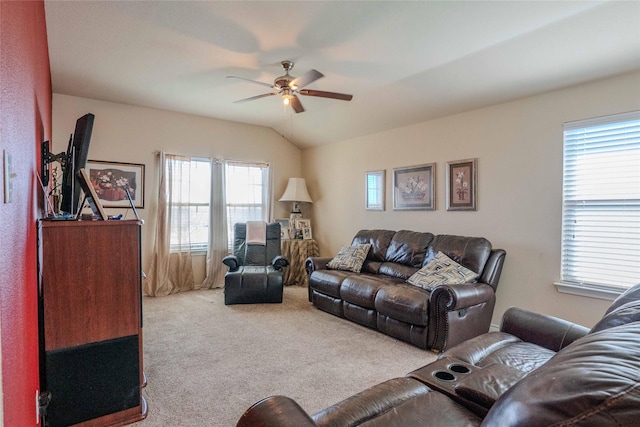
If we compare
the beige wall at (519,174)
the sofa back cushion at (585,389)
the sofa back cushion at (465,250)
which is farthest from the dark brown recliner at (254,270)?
the sofa back cushion at (585,389)

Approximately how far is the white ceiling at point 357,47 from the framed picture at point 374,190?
105 cm

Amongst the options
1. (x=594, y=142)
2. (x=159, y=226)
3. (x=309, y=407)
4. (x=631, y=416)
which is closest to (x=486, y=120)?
(x=594, y=142)

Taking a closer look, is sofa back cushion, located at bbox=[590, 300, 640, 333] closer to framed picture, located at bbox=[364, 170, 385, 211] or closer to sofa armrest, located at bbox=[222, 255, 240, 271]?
framed picture, located at bbox=[364, 170, 385, 211]

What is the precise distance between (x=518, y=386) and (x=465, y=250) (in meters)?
2.87

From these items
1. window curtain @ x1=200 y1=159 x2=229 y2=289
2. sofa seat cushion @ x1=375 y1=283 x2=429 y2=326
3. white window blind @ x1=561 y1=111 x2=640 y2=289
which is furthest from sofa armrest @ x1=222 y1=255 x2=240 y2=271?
white window blind @ x1=561 y1=111 x2=640 y2=289

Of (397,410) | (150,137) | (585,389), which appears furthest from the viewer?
(150,137)

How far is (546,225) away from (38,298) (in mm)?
3955

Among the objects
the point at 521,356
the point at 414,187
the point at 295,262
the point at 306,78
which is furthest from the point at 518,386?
the point at 295,262

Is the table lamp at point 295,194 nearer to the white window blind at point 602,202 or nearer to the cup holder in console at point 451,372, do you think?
the white window blind at point 602,202

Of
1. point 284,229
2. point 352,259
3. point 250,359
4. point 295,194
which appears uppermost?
point 295,194

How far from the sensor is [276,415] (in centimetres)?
100

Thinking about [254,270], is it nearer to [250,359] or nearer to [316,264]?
[316,264]

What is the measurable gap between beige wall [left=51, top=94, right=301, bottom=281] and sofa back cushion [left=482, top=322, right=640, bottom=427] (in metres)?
5.00

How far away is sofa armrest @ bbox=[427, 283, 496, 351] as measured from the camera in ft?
9.22
